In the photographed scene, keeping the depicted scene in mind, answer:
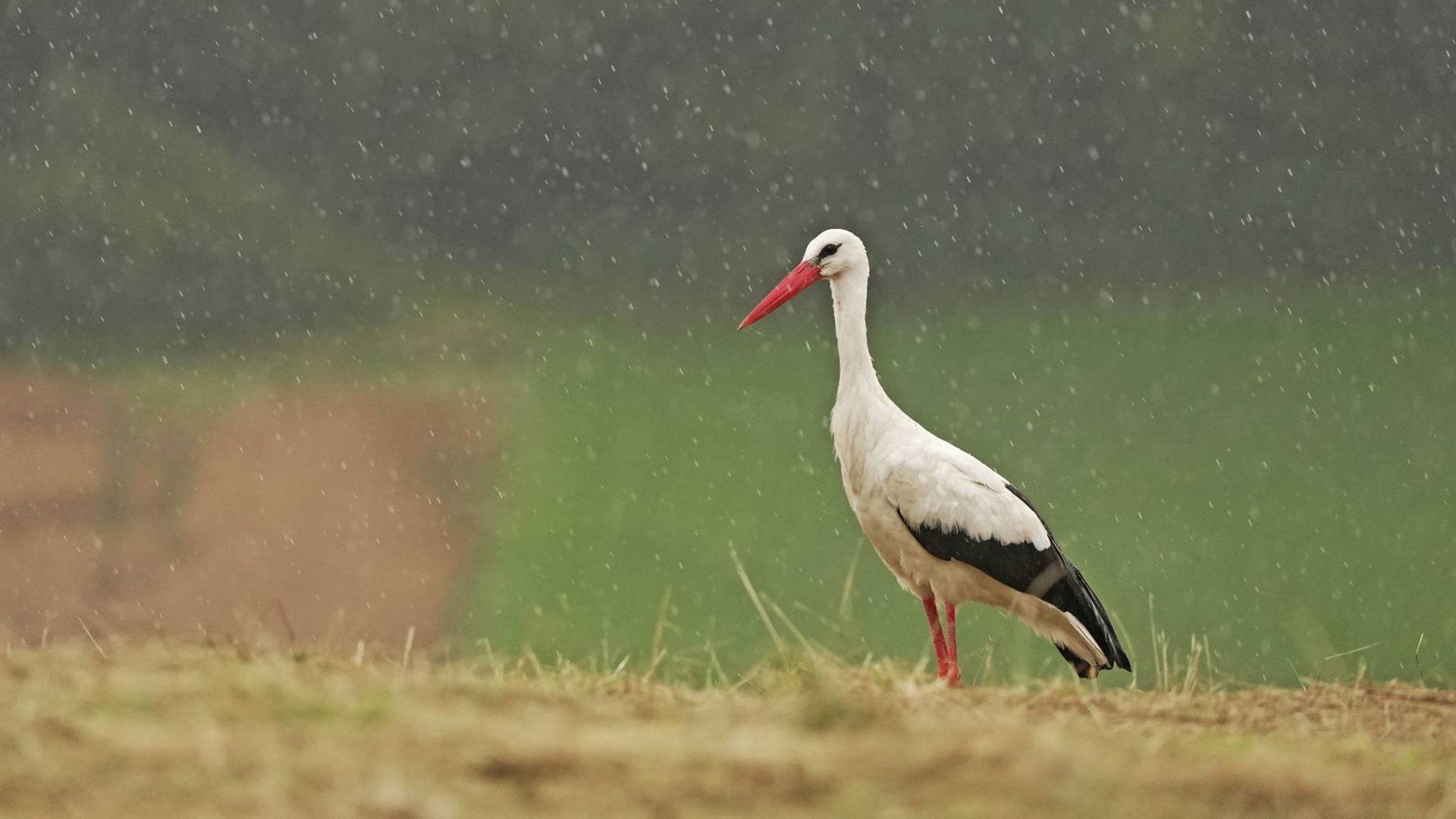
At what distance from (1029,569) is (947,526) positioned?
341mm

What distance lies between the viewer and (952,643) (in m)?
5.30

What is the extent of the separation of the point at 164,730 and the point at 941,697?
1732 mm

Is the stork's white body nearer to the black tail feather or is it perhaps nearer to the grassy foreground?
the black tail feather

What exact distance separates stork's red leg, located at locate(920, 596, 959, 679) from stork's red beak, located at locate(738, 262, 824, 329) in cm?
125

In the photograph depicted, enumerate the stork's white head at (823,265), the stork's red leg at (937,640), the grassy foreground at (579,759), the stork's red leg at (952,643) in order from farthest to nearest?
the stork's white head at (823,265), the stork's red leg at (937,640), the stork's red leg at (952,643), the grassy foreground at (579,759)

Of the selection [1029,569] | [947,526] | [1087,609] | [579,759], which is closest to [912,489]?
[947,526]

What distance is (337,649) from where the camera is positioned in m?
3.55

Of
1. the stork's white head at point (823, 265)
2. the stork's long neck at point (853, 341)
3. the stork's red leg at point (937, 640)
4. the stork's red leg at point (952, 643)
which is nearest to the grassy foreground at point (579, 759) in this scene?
the stork's red leg at point (952, 643)

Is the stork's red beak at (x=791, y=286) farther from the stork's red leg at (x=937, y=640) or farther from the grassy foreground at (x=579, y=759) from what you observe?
the grassy foreground at (x=579, y=759)

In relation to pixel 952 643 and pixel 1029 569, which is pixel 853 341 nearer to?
pixel 1029 569

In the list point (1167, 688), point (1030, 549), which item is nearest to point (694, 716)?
point (1167, 688)

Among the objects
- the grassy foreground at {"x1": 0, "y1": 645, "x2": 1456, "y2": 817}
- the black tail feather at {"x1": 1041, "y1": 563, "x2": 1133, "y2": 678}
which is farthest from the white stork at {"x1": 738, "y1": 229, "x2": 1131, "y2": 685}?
the grassy foreground at {"x1": 0, "y1": 645, "x2": 1456, "y2": 817}

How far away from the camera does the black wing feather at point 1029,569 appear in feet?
17.0

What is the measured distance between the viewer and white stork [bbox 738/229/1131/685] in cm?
518
